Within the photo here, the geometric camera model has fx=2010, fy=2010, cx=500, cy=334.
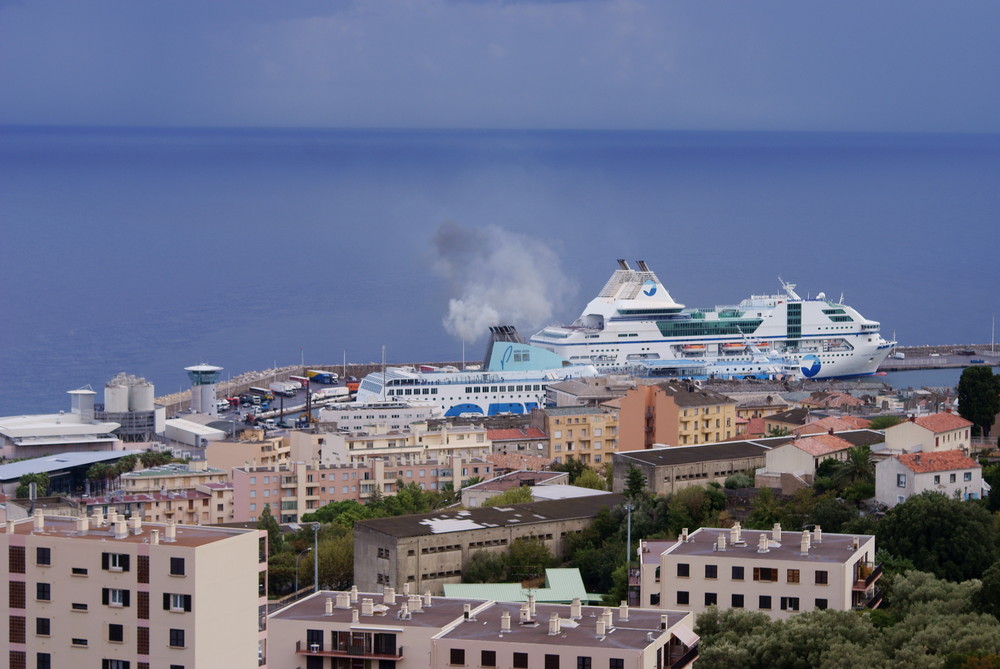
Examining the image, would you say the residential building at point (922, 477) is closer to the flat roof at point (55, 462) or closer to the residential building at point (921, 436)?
the residential building at point (921, 436)

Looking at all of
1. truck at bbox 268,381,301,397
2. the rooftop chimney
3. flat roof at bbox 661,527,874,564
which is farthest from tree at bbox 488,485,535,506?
truck at bbox 268,381,301,397

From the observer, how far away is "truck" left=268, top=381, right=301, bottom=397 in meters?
51.4

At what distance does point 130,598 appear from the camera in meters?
14.7

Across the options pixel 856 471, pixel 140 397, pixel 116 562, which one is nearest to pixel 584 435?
pixel 856 471

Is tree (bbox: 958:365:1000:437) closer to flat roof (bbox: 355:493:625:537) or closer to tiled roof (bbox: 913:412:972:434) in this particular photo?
tiled roof (bbox: 913:412:972:434)

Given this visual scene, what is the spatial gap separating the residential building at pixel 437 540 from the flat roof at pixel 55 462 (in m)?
10.4

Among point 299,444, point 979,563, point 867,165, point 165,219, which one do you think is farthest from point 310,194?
point 979,563

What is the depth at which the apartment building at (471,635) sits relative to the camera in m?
16.7

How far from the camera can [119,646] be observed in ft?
48.5

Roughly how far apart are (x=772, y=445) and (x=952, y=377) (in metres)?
26.2

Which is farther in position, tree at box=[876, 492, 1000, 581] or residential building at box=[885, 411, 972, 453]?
residential building at box=[885, 411, 972, 453]

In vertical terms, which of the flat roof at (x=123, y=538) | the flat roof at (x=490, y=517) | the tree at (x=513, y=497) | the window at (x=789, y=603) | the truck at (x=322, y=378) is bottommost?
the window at (x=789, y=603)

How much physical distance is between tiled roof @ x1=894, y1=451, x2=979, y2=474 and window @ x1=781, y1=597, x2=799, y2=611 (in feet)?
18.1

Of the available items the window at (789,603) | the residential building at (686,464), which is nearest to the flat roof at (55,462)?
the residential building at (686,464)
